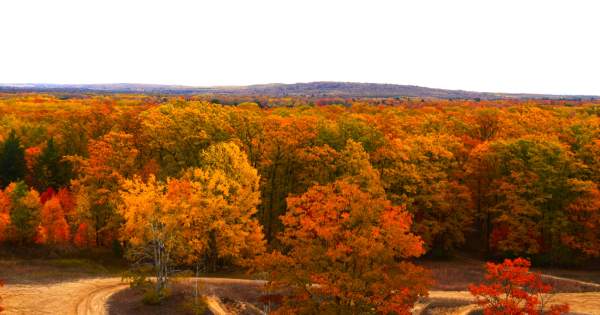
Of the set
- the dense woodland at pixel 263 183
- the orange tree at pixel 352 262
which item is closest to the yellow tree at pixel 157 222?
the dense woodland at pixel 263 183

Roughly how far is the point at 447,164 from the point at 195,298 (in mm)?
29934

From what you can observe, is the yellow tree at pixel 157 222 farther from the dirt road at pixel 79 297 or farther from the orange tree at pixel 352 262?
the orange tree at pixel 352 262

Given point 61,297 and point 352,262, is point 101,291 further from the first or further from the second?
point 352,262

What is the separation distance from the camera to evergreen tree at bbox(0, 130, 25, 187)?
56.9 m

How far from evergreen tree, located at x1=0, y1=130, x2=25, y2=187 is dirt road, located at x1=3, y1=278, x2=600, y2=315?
2464 centimetres

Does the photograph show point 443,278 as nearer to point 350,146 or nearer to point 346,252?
point 350,146

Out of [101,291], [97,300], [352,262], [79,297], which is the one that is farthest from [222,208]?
[352,262]

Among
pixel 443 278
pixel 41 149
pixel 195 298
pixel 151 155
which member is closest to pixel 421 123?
pixel 443 278

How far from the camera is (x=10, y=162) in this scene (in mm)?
57281

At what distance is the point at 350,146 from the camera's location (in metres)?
48.4

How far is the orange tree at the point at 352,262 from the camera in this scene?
24.4 meters

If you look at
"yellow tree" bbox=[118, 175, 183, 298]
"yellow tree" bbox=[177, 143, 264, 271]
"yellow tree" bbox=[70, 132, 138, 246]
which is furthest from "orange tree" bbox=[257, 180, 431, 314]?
"yellow tree" bbox=[70, 132, 138, 246]

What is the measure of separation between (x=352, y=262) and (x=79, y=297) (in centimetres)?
2072

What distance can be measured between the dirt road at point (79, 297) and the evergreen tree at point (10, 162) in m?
24.6
